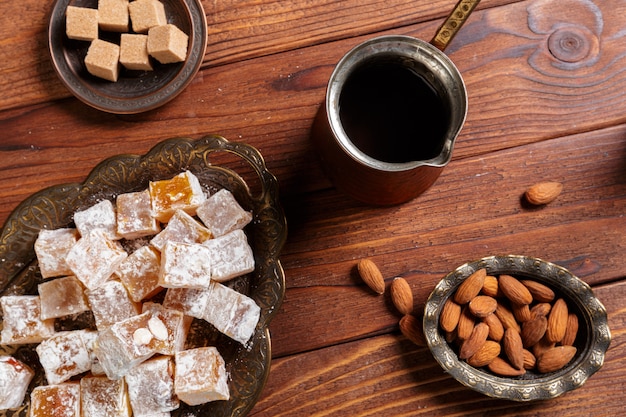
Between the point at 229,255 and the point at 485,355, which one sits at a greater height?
the point at 229,255

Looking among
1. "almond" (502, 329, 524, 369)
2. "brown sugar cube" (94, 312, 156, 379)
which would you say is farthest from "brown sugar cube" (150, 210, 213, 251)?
"almond" (502, 329, 524, 369)

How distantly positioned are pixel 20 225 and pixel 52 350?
9.0 inches

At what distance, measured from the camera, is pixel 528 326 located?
42.6 inches

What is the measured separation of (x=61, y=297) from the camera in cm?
101

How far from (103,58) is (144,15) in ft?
0.36

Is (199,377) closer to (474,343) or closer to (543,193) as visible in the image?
(474,343)

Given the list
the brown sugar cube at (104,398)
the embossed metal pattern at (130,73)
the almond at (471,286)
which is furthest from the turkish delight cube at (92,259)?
the almond at (471,286)

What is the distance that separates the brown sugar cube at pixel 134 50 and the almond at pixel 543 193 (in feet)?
2.44

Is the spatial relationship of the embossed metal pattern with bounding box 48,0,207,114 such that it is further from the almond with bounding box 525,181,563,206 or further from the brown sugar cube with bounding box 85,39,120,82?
the almond with bounding box 525,181,563,206

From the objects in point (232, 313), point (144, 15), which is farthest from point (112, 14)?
point (232, 313)

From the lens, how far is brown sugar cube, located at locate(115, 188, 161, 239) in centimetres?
102

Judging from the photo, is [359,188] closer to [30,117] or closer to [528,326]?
[528,326]

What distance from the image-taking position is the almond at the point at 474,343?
3.49 ft

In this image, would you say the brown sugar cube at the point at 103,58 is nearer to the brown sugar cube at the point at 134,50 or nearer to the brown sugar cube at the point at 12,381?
the brown sugar cube at the point at 134,50
